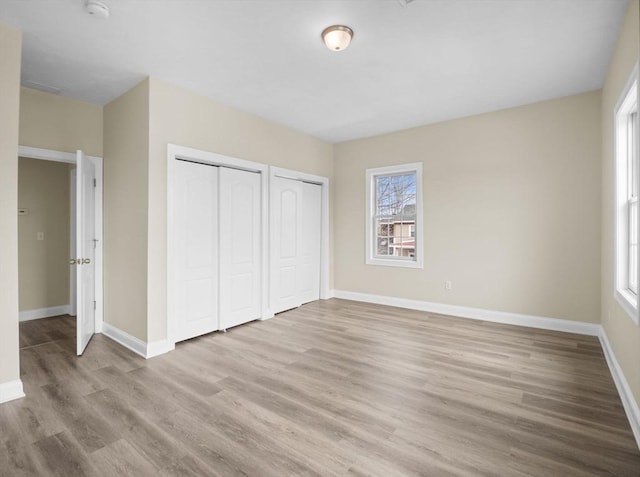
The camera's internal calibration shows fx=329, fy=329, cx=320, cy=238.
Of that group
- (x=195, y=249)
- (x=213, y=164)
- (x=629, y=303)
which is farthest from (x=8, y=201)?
(x=629, y=303)

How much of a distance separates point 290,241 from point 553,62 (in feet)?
12.7

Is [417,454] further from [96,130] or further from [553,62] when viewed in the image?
[96,130]

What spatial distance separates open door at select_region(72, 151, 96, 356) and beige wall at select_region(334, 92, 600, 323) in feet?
13.6

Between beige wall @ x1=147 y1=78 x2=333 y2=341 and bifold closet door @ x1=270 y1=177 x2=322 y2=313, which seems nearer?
beige wall @ x1=147 y1=78 x2=333 y2=341

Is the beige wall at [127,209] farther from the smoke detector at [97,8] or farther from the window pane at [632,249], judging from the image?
the window pane at [632,249]

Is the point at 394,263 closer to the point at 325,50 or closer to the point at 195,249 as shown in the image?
the point at 195,249

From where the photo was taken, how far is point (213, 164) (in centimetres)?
408

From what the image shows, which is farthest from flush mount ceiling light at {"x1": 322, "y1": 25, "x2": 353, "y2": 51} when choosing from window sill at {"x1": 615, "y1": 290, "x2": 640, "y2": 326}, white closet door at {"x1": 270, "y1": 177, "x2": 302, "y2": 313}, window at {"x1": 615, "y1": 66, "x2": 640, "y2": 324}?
window sill at {"x1": 615, "y1": 290, "x2": 640, "y2": 326}

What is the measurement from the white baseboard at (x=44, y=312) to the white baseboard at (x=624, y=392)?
21.4ft

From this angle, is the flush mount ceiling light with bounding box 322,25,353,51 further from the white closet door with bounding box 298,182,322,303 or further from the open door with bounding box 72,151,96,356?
the white closet door with bounding box 298,182,322,303

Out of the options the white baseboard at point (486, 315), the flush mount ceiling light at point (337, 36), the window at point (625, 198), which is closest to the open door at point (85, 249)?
the flush mount ceiling light at point (337, 36)

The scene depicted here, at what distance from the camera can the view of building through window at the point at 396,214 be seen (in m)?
5.42

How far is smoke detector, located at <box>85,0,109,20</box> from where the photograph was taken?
7.55 feet

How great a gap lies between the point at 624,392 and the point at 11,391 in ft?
15.1
